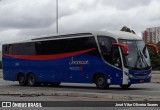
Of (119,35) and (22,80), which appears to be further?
(22,80)

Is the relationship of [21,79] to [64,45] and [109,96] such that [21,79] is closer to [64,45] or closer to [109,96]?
[64,45]

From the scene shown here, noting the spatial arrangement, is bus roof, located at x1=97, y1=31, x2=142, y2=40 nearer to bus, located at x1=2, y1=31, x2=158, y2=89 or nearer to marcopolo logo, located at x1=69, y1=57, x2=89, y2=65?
bus, located at x1=2, y1=31, x2=158, y2=89

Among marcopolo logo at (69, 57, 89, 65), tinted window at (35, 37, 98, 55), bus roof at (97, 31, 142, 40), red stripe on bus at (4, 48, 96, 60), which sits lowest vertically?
marcopolo logo at (69, 57, 89, 65)

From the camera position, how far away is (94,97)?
1780 cm

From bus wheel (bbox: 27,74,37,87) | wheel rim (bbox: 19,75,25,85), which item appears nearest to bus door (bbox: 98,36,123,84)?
bus wheel (bbox: 27,74,37,87)

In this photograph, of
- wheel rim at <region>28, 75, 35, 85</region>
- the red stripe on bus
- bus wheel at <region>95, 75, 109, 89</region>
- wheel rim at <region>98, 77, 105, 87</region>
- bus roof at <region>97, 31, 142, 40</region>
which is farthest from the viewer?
wheel rim at <region>28, 75, 35, 85</region>

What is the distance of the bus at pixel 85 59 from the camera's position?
2419cm

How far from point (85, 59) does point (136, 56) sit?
10.4ft

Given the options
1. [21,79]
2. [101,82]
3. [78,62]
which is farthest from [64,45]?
[21,79]

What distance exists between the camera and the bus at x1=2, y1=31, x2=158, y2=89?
2419cm

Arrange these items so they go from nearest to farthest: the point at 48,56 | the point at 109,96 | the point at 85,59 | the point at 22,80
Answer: the point at 109,96 < the point at 85,59 < the point at 48,56 < the point at 22,80

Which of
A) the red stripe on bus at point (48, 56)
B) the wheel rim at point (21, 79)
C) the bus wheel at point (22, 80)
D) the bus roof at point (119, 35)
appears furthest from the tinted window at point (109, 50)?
the wheel rim at point (21, 79)

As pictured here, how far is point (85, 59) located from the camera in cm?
2594

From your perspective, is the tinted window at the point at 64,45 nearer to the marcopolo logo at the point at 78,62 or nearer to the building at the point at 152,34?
the marcopolo logo at the point at 78,62
